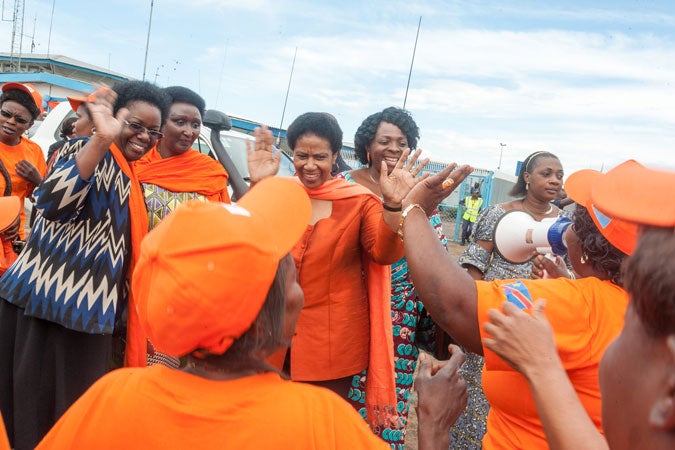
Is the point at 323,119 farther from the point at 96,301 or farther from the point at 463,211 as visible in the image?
the point at 463,211

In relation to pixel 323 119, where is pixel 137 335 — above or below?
below

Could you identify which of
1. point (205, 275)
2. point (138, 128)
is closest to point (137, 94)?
point (138, 128)

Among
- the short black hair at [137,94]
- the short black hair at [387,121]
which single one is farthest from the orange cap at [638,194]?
the short black hair at [387,121]

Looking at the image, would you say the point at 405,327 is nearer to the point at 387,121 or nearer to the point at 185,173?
the point at 387,121

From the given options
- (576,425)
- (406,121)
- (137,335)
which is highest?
(406,121)

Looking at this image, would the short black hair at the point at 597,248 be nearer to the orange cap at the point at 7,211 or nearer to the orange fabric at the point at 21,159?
the orange cap at the point at 7,211

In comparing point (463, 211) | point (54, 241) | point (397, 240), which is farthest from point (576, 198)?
point (463, 211)

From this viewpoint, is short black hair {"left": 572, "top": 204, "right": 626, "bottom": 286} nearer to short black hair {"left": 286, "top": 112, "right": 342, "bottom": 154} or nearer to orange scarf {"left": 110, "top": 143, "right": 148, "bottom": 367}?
short black hair {"left": 286, "top": 112, "right": 342, "bottom": 154}

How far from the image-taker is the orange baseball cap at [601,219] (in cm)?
131

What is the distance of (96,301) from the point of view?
2.49 m

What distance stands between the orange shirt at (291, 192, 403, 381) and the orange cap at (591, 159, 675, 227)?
5.31 feet

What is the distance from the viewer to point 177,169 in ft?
10.6

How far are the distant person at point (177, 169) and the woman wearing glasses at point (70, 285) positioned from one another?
345 mm

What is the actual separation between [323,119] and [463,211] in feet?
48.2
